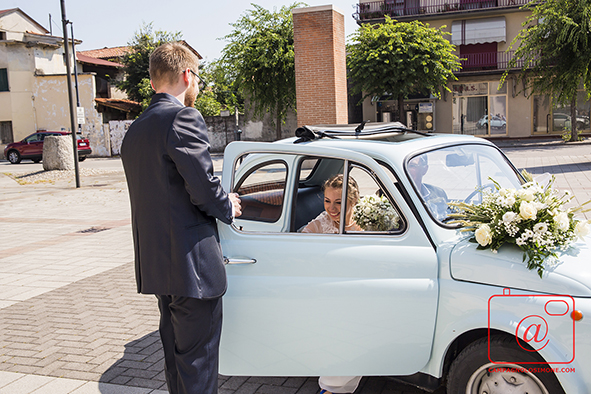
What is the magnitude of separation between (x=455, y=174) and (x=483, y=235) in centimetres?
85

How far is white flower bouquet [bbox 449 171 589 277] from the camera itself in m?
2.56

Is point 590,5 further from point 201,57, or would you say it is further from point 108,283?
point 201,57

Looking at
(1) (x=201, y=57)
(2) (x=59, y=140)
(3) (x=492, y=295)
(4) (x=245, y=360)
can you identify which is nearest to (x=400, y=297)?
(3) (x=492, y=295)

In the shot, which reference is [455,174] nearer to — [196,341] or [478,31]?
[196,341]

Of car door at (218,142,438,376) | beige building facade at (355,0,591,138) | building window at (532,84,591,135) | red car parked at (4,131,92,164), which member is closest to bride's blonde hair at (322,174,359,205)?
car door at (218,142,438,376)

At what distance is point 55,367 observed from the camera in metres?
4.12

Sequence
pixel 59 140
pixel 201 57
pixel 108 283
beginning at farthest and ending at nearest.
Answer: pixel 201 57
pixel 59 140
pixel 108 283

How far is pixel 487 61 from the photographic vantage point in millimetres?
35844

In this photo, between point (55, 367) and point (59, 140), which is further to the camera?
point (59, 140)

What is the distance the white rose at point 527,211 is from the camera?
2.60 meters

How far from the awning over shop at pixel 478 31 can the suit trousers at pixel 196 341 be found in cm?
3753

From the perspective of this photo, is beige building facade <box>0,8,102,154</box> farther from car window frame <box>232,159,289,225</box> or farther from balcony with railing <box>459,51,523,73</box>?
car window frame <box>232,159,289,225</box>

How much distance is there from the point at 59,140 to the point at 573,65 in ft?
77.0

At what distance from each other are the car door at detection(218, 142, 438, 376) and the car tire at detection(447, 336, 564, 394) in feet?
0.66
